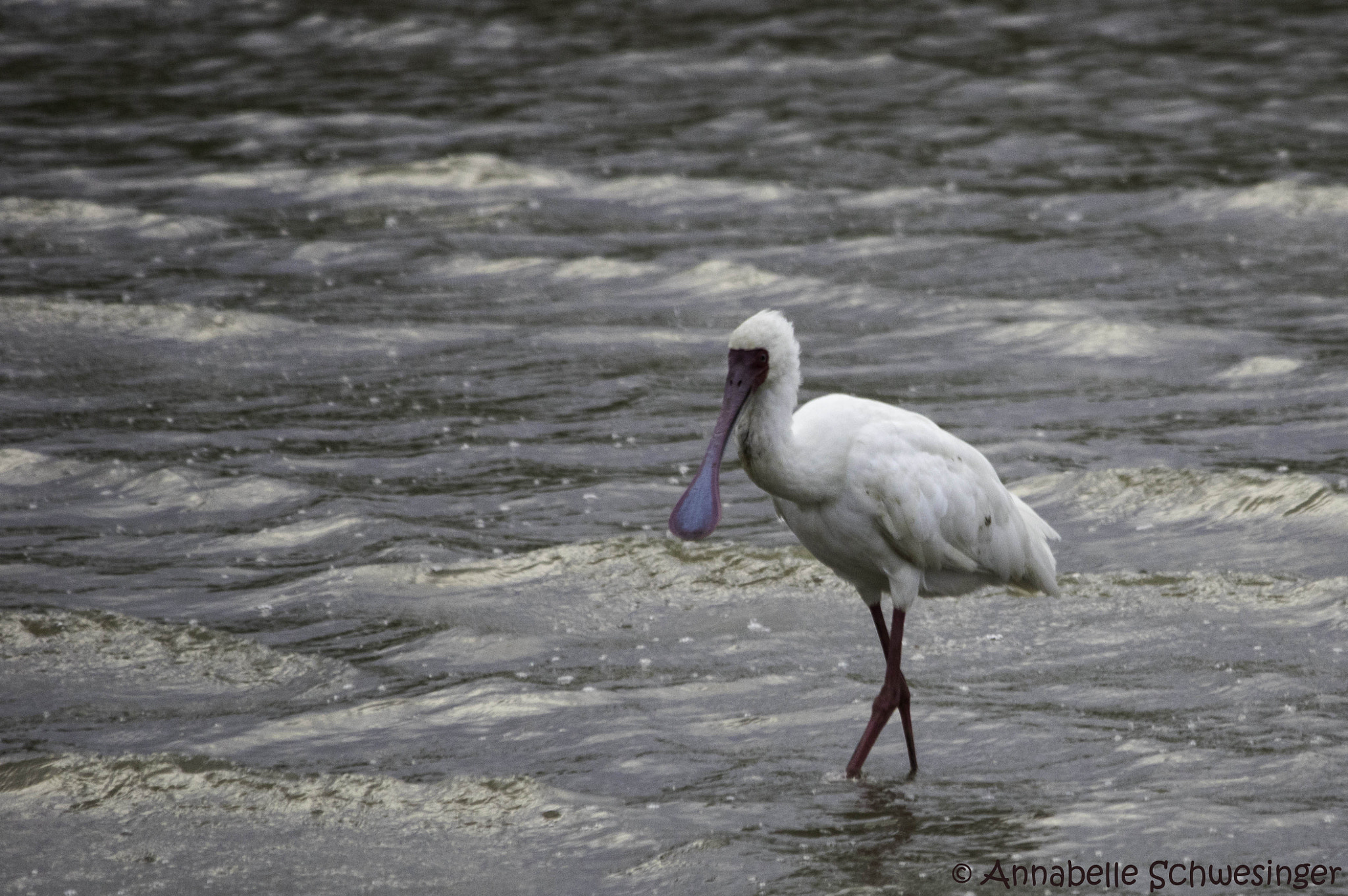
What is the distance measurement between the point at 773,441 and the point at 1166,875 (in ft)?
6.78

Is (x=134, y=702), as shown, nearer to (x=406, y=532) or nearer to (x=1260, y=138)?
(x=406, y=532)

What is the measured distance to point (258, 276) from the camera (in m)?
15.7

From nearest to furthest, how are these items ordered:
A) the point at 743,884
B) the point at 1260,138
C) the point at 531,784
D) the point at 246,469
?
1. the point at 743,884
2. the point at 531,784
3. the point at 246,469
4. the point at 1260,138

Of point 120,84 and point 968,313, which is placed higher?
point 120,84

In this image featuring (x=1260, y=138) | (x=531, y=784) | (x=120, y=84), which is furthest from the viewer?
(x=120, y=84)

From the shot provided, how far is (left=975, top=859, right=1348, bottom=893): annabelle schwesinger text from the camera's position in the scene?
6.05 meters

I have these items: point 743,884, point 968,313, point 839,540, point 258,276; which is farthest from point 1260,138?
point 743,884

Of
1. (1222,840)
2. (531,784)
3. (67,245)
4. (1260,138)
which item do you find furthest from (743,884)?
(1260,138)

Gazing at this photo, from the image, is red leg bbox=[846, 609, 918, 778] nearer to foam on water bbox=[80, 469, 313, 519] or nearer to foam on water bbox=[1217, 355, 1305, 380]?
foam on water bbox=[80, 469, 313, 519]

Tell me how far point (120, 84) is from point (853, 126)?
10329 mm

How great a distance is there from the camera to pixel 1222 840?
635 centimetres

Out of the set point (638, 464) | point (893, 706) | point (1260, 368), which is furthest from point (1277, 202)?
point (893, 706)

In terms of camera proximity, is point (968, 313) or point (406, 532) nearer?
point (406, 532)

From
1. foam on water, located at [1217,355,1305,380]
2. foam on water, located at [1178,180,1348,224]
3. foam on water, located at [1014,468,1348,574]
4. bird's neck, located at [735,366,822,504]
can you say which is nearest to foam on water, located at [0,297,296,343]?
foam on water, located at [1014,468,1348,574]
